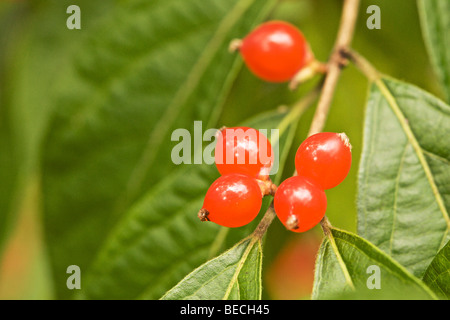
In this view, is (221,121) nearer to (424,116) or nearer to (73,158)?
(73,158)

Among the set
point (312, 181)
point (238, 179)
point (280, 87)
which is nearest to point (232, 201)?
point (238, 179)

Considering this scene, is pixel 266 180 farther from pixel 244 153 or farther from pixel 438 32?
pixel 438 32

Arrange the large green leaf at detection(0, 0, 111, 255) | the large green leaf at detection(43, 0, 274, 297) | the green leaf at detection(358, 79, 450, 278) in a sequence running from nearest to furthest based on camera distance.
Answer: the green leaf at detection(358, 79, 450, 278) < the large green leaf at detection(43, 0, 274, 297) < the large green leaf at detection(0, 0, 111, 255)

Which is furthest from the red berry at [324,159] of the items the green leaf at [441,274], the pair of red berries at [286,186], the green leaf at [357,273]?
the green leaf at [441,274]

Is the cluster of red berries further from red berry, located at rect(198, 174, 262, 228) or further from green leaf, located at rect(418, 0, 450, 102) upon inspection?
green leaf, located at rect(418, 0, 450, 102)

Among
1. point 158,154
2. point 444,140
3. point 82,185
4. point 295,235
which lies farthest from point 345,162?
point 82,185

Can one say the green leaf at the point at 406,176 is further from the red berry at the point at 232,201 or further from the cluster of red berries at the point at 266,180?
the red berry at the point at 232,201

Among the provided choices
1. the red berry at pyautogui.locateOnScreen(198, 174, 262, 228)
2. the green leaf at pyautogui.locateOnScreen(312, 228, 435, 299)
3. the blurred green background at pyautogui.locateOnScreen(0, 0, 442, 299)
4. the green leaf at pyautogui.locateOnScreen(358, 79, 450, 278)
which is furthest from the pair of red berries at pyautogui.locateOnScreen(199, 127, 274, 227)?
the blurred green background at pyautogui.locateOnScreen(0, 0, 442, 299)
